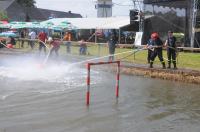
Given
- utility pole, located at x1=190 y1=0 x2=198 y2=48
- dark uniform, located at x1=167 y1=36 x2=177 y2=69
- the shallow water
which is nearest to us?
the shallow water

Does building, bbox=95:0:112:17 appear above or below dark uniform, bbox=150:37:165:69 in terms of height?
above

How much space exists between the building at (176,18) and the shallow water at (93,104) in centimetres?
1685

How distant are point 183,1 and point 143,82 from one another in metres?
20.7

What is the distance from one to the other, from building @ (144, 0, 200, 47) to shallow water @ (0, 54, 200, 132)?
1685 centimetres

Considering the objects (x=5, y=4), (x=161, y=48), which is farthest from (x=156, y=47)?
(x=5, y=4)

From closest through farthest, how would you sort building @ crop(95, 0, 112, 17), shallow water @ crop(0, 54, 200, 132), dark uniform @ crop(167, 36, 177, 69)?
Result: shallow water @ crop(0, 54, 200, 132) < dark uniform @ crop(167, 36, 177, 69) < building @ crop(95, 0, 112, 17)

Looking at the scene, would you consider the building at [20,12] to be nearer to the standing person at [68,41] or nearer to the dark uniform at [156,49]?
the standing person at [68,41]

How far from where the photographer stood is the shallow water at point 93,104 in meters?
11.3

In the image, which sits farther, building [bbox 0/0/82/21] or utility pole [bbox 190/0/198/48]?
building [bbox 0/0/82/21]

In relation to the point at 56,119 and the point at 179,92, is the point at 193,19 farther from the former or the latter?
A: the point at 56,119

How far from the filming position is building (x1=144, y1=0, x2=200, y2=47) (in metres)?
36.8

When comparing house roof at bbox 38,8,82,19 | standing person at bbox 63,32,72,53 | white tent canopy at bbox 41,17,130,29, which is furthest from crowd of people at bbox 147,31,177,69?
house roof at bbox 38,8,82,19

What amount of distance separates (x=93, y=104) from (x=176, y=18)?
91.7 ft

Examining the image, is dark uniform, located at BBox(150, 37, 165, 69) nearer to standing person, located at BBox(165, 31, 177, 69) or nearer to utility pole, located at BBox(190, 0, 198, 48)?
standing person, located at BBox(165, 31, 177, 69)
